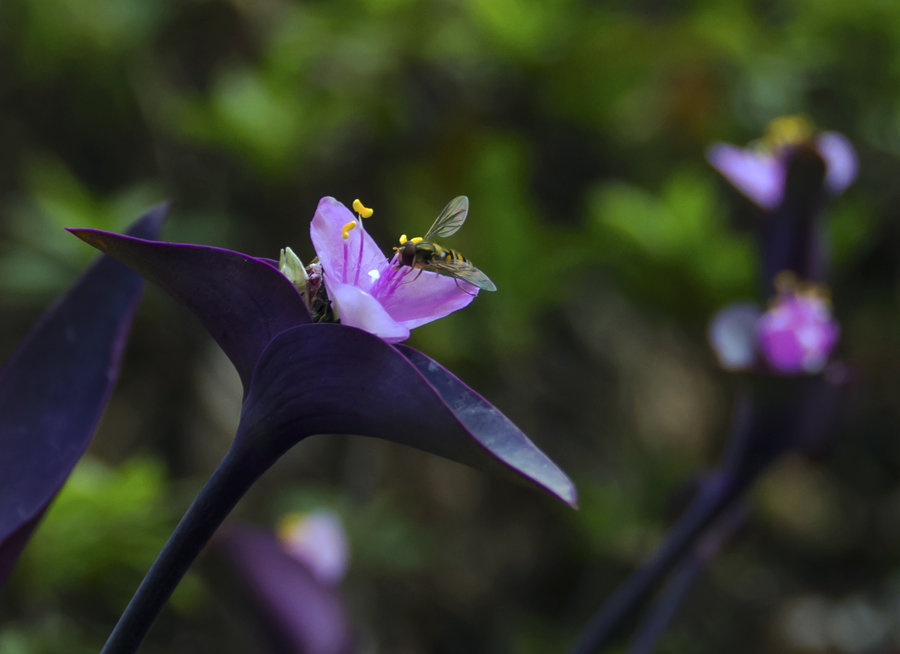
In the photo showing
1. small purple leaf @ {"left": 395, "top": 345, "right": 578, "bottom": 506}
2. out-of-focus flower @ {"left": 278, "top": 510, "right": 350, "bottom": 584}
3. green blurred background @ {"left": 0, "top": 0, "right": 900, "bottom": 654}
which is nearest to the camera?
small purple leaf @ {"left": 395, "top": 345, "right": 578, "bottom": 506}

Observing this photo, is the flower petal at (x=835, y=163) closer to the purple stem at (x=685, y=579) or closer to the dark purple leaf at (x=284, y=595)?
the purple stem at (x=685, y=579)

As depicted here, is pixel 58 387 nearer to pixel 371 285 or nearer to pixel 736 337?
pixel 371 285

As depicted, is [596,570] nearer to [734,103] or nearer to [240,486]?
[734,103]

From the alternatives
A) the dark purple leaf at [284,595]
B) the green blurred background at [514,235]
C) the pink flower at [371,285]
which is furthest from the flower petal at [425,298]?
the green blurred background at [514,235]

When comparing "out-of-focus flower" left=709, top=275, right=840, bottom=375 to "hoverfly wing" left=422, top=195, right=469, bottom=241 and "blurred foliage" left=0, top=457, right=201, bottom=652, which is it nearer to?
"hoverfly wing" left=422, top=195, right=469, bottom=241

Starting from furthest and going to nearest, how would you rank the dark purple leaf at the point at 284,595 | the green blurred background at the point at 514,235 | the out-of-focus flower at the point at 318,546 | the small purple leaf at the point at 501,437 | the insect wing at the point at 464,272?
the green blurred background at the point at 514,235
the out-of-focus flower at the point at 318,546
the dark purple leaf at the point at 284,595
the insect wing at the point at 464,272
the small purple leaf at the point at 501,437

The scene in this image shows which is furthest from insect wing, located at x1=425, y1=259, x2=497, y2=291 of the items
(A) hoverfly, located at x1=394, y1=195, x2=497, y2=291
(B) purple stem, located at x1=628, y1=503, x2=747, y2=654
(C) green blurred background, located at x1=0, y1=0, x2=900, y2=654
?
(C) green blurred background, located at x1=0, y1=0, x2=900, y2=654
